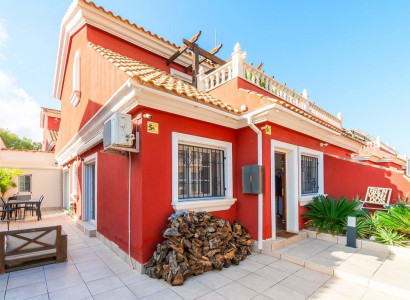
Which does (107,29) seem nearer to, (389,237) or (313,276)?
(313,276)

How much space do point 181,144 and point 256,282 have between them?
3238mm

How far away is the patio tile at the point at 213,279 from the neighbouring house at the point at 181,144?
1.19 m

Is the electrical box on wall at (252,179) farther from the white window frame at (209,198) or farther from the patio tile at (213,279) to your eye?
the patio tile at (213,279)

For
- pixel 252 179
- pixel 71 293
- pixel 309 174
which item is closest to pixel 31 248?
pixel 71 293

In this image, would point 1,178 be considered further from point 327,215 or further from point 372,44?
point 372,44

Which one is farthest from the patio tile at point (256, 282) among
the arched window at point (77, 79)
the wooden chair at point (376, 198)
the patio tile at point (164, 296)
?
the arched window at point (77, 79)

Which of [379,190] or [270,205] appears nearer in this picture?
[270,205]

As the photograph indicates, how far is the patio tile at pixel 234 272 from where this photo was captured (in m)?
3.95

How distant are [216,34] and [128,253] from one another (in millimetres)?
8864

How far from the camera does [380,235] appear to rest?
17.3 ft

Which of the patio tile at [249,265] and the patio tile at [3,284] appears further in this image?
the patio tile at [249,265]

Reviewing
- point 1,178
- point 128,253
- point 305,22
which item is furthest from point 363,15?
point 1,178

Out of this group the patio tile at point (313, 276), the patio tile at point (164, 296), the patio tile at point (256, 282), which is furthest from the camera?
the patio tile at point (313, 276)

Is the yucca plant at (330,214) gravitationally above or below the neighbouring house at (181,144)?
below
